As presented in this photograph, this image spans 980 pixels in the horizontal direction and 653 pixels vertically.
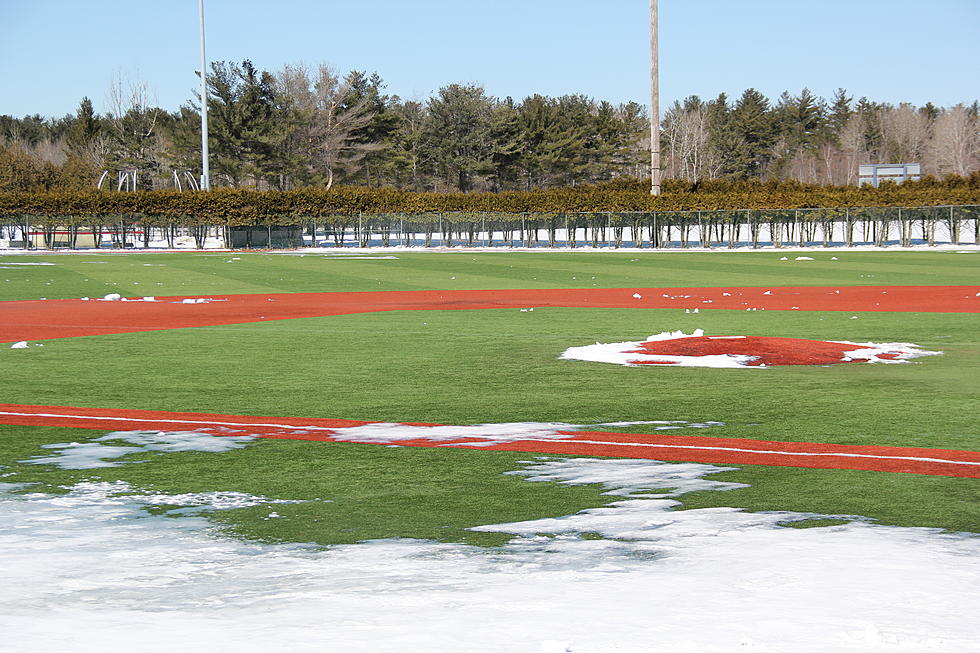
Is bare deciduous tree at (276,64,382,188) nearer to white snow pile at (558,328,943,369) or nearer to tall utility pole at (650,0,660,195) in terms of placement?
tall utility pole at (650,0,660,195)

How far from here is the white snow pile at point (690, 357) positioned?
47.8ft

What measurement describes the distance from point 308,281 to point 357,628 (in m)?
33.5

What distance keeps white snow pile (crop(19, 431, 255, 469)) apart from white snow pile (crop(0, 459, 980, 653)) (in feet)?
5.72

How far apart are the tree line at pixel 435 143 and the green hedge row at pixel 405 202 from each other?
58.2 feet

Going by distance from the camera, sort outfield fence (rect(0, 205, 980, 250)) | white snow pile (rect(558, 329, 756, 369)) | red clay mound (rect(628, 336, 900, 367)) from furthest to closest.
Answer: outfield fence (rect(0, 205, 980, 250)) → red clay mound (rect(628, 336, 900, 367)) → white snow pile (rect(558, 329, 756, 369))

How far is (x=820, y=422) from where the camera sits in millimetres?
10375

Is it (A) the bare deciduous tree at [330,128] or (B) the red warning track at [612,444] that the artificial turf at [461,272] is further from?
(A) the bare deciduous tree at [330,128]

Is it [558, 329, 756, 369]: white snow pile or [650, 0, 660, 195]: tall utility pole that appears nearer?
[558, 329, 756, 369]: white snow pile

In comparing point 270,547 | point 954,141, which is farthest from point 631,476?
point 954,141

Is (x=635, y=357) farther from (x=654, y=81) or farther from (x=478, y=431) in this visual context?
(x=654, y=81)

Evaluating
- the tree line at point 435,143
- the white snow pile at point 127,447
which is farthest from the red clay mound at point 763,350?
the tree line at point 435,143

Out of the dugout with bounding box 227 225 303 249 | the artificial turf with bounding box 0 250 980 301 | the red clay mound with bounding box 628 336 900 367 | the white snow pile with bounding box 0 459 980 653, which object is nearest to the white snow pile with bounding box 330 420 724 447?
the white snow pile with bounding box 0 459 980 653

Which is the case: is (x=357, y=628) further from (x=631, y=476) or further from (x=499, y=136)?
(x=499, y=136)

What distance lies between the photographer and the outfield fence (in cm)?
6312
